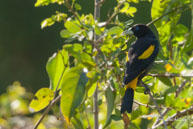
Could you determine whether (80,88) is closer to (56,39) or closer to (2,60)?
(56,39)

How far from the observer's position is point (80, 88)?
1.37 meters

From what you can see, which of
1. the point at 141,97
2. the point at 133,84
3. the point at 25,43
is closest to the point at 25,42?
the point at 25,43


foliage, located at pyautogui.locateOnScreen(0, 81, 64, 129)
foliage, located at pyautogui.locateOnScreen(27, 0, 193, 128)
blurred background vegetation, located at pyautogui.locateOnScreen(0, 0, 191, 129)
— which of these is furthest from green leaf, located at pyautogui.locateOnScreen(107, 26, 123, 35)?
blurred background vegetation, located at pyautogui.locateOnScreen(0, 0, 191, 129)

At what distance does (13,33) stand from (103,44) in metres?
6.52

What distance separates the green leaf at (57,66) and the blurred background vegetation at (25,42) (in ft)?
17.1

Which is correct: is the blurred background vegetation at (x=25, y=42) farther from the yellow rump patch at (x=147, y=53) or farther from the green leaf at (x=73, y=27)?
the green leaf at (x=73, y=27)

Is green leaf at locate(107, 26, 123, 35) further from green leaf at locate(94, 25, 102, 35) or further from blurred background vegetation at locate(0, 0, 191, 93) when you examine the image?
blurred background vegetation at locate(0, 0, 191, 93)

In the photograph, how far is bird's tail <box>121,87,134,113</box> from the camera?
1.64 metres

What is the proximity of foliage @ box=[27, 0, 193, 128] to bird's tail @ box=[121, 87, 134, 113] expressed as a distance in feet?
0.10

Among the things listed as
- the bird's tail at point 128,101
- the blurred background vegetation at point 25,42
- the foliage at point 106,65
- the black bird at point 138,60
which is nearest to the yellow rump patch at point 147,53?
the black bird at point 138,60

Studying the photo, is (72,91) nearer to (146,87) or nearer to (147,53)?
(146,87)

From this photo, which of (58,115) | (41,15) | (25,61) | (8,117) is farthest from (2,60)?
(58,115)

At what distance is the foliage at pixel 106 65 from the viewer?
1379mm

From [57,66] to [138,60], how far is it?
0.73m
